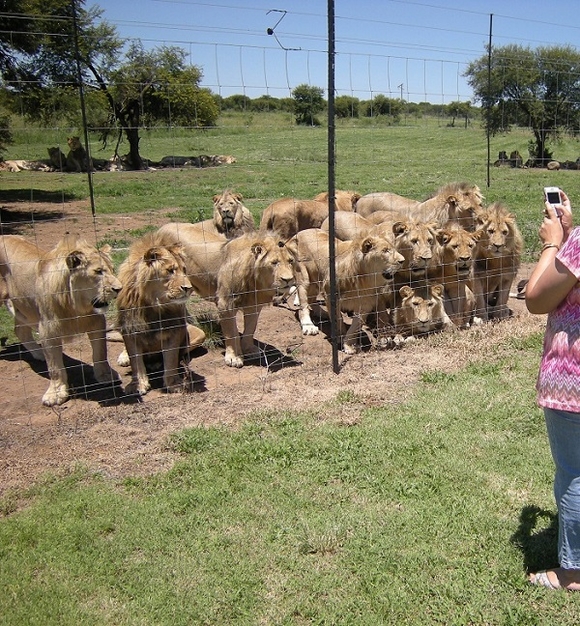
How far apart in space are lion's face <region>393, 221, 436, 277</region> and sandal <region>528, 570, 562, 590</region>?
5.02 m

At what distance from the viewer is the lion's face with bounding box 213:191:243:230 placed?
1173cm

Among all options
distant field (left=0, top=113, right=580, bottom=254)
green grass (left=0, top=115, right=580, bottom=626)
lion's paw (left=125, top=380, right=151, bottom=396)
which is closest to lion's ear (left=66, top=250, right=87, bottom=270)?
lion's paw (left=125, top=380, right=151, bottom=396)

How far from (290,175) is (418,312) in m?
18.7

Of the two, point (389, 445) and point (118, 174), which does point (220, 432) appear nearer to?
point (389, 445)

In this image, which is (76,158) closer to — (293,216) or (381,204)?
(293,216)

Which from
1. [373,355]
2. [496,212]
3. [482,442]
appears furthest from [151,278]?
[496,212]

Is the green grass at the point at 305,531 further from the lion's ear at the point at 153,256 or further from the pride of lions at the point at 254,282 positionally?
the lion's ear at the point at 153,256

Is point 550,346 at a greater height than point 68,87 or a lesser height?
lesser

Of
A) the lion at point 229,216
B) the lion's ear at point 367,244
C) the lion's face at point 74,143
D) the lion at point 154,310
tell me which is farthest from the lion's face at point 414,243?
the lion's face at point 74,143

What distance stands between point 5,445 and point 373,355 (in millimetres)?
4142

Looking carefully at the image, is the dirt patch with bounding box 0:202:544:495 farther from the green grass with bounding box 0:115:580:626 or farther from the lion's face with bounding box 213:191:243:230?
the lion's face with bounding box 213:191:243:230

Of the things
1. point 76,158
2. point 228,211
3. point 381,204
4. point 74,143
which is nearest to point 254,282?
point 228,211

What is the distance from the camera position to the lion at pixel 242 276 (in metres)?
7.84

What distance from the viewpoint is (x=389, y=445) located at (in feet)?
18.4
